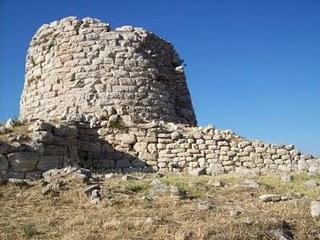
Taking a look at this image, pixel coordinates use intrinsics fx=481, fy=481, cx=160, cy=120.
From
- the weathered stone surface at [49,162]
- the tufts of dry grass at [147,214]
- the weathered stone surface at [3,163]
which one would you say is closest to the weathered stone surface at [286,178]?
the tufts of dry grass at [147,214]

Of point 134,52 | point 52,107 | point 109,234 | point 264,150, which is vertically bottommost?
point 109,234

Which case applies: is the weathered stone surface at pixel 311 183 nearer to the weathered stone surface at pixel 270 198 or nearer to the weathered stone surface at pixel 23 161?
the weathered stone surface at pixel 270 198

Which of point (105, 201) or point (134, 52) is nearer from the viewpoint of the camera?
point (105, 201)

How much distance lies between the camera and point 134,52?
1598cm

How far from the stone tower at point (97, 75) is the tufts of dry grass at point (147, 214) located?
6.37 m

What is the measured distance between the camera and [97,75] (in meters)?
15.4

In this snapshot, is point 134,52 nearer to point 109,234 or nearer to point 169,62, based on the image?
point 169,62

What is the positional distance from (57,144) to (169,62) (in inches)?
253

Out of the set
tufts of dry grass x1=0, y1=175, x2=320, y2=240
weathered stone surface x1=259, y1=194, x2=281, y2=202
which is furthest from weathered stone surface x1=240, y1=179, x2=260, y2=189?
weathered stone surface x1=259, y1=194, x2=281, y2=202

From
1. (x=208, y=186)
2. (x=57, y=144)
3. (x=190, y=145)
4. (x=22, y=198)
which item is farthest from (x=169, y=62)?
(x=22, y=198)

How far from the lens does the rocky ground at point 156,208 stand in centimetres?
586

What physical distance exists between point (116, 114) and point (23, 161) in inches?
151

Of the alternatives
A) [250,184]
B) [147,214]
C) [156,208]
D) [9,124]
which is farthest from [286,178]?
[9,124]

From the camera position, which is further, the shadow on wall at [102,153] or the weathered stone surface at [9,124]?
the shadow on wall at [102,153]
